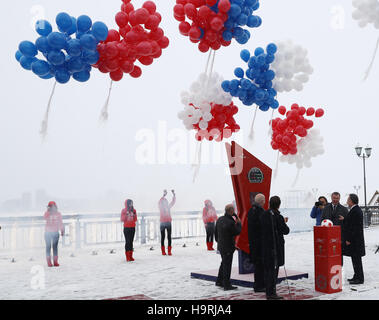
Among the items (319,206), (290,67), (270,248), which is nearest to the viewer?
(270,248)

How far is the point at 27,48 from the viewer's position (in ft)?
21.4

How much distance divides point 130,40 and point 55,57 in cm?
122

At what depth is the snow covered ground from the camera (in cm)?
711

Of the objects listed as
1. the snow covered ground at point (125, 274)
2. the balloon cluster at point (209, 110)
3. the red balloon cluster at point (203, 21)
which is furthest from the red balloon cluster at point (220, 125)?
the snow covered ground at point (125, 274)

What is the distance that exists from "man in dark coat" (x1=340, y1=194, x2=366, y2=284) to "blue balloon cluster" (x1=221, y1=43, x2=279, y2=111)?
8.36 ft

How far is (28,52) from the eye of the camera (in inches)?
258

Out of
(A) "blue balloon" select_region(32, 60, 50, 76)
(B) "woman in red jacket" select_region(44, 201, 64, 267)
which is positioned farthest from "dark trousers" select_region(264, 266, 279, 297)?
(B) "woman in red jacket" select_region(44, 201, 64, 267)

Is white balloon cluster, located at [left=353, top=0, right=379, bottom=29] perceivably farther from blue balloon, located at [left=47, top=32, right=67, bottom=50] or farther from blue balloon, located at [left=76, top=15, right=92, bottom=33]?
blue balloon, located at [left=47, top=32, right=67, bottom=50]

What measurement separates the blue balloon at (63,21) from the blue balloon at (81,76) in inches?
28.5

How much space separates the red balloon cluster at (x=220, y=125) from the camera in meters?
9.57

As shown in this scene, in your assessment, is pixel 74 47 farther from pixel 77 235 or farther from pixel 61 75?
pixel 77 235

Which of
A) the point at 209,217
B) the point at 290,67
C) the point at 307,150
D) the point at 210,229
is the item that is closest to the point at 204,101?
the point at 290,67
